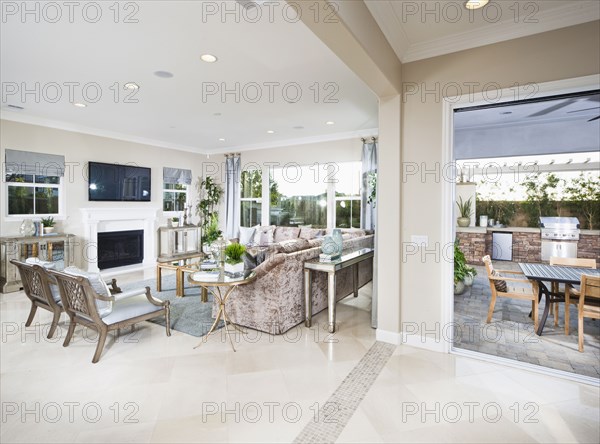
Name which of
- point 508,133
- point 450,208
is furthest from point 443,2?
point 508,133

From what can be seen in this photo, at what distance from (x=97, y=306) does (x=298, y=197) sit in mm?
5067

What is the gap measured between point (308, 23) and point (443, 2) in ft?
3.98

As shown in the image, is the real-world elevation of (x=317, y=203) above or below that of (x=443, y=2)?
below

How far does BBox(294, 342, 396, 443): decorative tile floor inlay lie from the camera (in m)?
1.93

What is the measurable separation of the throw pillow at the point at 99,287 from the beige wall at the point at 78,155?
3575mm

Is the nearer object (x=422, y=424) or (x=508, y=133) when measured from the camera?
(x=422, y=424)

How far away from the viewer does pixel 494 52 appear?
9.04ft

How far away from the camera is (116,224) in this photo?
6648 millimetres

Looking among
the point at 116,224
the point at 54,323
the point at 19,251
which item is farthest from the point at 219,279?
the point at 116,224

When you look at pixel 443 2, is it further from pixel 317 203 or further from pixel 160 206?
pixel 160 206

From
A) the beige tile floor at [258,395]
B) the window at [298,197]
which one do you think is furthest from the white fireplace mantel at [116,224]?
the beige tile floor at [258,395]

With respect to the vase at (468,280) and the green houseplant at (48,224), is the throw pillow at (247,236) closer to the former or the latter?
the green houseplant at (48,224)

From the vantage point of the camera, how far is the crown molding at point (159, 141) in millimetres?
5307

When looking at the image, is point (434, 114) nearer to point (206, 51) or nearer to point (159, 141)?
point (206, 51)
